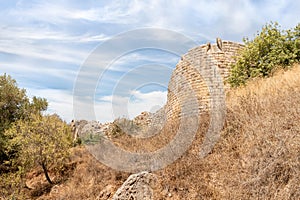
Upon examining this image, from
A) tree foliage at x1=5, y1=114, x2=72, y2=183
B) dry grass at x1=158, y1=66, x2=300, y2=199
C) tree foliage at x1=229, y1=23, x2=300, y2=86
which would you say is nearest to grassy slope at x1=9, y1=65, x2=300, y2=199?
dry grass at x1=158, y1=66, x2=300, y2=199

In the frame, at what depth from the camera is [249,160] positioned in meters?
4.98

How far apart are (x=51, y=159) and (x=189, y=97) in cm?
711

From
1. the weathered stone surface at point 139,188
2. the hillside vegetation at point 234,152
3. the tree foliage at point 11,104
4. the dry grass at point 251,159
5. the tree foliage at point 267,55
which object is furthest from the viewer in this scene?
the tree foliage at point 11,104

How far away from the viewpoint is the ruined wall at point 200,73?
469 inches

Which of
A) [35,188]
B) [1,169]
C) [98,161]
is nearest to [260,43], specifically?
[98,161]

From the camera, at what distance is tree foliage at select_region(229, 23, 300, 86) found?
412 inches

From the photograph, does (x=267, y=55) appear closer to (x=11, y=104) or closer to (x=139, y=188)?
(x=139, y=188)

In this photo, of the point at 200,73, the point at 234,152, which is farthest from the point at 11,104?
the point at 234,152

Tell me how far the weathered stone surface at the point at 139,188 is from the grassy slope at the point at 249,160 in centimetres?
22

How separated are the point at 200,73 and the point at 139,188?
7.37 m

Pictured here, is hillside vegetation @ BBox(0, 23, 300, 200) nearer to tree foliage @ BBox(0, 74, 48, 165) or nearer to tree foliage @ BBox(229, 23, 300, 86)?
tree foliage @ BBox(229, 23, 300, 86)

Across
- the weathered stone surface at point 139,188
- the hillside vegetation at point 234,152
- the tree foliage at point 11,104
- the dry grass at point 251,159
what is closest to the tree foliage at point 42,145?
the hillside vegetation at point 234,152

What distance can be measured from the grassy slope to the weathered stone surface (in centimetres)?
22

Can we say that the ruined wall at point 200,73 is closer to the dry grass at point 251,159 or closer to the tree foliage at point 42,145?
the dry grass at point 251,159
